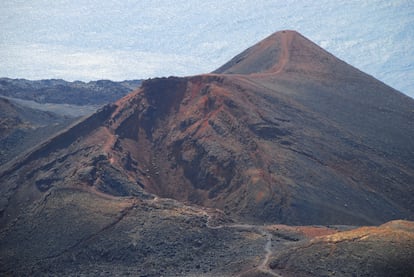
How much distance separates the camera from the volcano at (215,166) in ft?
148

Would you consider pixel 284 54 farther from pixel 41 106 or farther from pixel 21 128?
pixel 41 106

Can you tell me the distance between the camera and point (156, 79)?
66.7 m

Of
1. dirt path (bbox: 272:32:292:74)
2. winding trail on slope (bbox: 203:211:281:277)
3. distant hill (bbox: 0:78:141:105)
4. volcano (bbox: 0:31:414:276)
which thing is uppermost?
dirt path (bbox: 272:32:292:74)

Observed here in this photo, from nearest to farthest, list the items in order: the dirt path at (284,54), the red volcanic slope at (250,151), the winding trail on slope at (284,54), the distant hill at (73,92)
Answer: the red volcanic slope at (250,151), the winding trail on slope at (284,54), the dirt path at (284,54), the distant hill at (73,92)

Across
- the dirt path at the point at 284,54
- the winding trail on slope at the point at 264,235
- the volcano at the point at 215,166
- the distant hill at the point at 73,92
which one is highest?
the dirt path at the point at 284,54

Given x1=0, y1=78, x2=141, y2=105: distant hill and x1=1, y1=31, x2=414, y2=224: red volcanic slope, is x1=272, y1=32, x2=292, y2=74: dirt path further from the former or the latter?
x1=0, y1=78, x2=141, y2=105: distant hill

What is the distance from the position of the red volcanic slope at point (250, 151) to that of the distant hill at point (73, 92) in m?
67.9

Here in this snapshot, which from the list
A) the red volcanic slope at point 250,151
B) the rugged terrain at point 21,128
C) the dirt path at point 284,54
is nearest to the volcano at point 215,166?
the red volcanic slope at point 250,151

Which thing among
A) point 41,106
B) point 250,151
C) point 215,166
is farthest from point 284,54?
point 41,106

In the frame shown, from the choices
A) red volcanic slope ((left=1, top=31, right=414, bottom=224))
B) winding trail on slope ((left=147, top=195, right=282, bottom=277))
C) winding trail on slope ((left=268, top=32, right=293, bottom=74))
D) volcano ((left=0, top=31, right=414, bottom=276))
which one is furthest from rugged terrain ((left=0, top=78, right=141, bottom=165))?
winding trail on slope ((left=147, top=195, right=282, bottom=277))

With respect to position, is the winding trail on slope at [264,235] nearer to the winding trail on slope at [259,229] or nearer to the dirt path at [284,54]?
the winding trail on slope at [259,229]

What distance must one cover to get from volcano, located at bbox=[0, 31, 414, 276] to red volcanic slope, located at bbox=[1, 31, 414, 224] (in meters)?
0.13

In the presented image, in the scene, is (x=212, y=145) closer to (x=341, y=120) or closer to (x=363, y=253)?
(x=341, y=120)

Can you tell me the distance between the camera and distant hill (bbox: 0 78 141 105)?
131 metres
